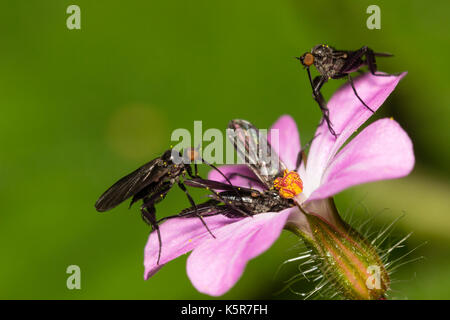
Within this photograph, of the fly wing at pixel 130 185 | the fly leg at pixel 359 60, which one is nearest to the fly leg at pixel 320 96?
the fly leg at pixel 359 60

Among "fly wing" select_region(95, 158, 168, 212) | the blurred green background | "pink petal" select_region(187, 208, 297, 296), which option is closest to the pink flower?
"pink petal" select_region(187, 208, 297, 296)

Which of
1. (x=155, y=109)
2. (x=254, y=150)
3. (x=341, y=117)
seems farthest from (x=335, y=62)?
(x=155, y=109)

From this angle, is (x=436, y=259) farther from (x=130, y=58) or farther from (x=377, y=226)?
(x=130, y=58)

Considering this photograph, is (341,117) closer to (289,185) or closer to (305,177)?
(305,177)

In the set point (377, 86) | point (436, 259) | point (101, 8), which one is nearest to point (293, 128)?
point (377, 86)

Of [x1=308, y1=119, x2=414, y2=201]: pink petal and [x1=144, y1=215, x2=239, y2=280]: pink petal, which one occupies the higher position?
[x1=308, y1=119, x2=414, y2=201]: pink petal

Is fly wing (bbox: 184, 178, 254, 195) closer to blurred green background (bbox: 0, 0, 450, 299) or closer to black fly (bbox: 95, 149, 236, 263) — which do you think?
black fly (bbox: 95, 149, 236, 263)
